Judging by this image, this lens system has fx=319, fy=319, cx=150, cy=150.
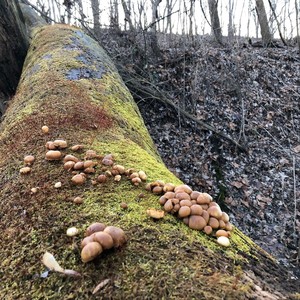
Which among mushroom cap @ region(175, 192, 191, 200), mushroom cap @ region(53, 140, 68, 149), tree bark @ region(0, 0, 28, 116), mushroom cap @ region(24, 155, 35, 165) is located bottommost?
mushroom cap @ region(175, 192, 191, 200)

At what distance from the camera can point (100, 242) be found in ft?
4.51

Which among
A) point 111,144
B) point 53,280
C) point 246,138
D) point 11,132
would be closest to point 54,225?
point 53,280

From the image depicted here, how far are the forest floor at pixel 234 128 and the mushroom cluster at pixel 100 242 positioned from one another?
4488mm

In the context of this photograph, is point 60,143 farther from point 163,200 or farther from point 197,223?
point 197,223

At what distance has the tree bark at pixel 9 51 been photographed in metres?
5.43

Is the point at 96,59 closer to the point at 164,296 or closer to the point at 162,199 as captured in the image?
the point at 162,199

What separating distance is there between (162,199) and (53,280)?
0.71 metres

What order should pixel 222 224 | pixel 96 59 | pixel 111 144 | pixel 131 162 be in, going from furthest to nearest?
pixel 96 59, pixel 111 144, pixel 131 162, pixel 222 224

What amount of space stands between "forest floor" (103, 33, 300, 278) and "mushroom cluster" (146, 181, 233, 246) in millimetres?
3993

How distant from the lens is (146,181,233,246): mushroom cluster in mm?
1676

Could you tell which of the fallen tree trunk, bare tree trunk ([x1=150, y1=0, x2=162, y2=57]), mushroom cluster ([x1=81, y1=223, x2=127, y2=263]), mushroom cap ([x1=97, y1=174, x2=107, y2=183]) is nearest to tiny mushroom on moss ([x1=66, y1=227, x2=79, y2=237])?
the fallen tree trunk

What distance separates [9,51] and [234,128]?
529 cm

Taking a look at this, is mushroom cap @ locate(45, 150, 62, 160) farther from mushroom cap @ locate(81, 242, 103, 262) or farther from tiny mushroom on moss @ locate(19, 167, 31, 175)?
mushroom cap @ locate(81, 242, 103, 262)

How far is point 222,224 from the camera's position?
5.68ft
